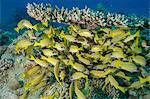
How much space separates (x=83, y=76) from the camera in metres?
4.14

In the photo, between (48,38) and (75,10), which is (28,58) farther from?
(75,10)

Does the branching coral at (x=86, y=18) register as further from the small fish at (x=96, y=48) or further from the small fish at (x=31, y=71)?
the small fish at (x=31, y=71)

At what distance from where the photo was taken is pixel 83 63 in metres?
4.50

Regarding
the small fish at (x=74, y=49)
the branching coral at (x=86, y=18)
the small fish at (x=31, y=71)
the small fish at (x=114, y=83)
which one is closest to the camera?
the small fish at (x=114, y=83)

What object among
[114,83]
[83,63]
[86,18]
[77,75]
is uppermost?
[86,18]

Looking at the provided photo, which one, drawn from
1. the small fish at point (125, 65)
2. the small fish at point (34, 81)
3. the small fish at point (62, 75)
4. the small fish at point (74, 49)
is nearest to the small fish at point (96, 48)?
the small fish at point (74, 49)

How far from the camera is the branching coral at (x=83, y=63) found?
4.16 meters

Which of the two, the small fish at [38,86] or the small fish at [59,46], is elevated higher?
the small fish at [59,46]

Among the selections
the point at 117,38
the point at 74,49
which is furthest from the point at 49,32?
the point at 117,38

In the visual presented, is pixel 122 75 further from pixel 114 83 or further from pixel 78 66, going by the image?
pixel 78 66

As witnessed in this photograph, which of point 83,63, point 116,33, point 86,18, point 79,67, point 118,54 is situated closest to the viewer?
point 79,67

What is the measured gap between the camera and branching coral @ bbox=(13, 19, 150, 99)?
4.16 m

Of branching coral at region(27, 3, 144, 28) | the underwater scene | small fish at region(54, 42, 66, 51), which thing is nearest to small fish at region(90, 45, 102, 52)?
the underwater scene

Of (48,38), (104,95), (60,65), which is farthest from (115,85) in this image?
(48,38)
